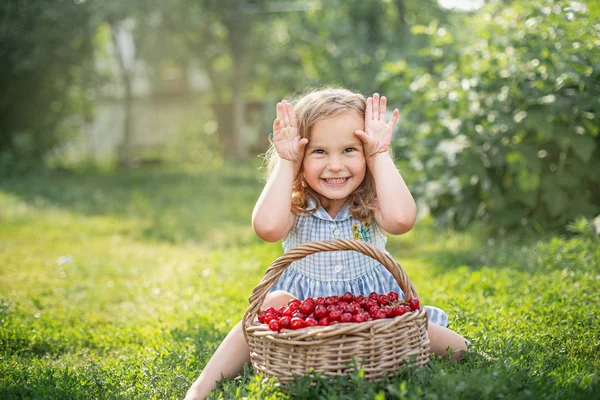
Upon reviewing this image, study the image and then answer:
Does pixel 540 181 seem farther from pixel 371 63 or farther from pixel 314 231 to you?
pixel 371 63

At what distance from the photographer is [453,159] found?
5.61 meters

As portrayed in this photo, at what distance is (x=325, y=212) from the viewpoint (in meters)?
2.85

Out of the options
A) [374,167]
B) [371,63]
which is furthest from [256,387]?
[371,63]

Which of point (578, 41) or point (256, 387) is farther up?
point (578, 41)

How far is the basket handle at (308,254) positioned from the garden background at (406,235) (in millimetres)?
293

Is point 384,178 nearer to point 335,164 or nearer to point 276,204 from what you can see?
point 335,164

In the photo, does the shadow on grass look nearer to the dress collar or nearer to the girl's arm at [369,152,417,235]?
the dress collar

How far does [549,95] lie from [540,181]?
769 mm

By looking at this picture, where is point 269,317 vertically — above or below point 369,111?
below

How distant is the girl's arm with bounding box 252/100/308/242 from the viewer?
2629mm

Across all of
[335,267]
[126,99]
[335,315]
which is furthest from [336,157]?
[126,99]

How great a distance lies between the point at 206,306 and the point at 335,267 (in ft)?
5.22

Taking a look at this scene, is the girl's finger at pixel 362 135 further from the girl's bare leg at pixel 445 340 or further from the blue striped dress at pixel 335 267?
the girl's bare leg at pixel 445 340

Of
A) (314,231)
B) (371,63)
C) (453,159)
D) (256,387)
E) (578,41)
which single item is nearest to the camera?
(256,387)
